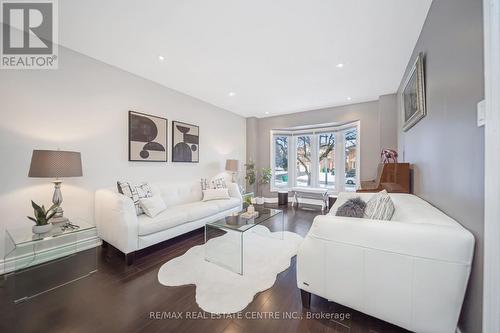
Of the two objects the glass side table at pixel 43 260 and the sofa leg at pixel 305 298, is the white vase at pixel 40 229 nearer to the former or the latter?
the glass side table at pixel 43 260

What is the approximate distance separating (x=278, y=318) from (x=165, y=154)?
3097mm

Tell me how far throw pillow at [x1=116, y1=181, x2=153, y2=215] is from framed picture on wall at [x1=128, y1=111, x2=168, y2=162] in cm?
58

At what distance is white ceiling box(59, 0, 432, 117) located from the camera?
5.83 feet

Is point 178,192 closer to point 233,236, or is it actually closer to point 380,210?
point 233,236

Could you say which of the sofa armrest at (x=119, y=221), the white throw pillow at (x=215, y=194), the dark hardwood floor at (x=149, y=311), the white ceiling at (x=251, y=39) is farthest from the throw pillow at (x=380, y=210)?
the white throw pillow at (x=215, y=194)

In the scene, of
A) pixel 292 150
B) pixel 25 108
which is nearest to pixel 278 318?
pixel 25 108

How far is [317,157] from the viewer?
17.6ft

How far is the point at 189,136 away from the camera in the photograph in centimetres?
398

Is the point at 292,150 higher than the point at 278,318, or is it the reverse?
the point at 292,150

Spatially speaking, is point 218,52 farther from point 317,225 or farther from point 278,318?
point 278,318

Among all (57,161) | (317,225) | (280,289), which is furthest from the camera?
(57,161)

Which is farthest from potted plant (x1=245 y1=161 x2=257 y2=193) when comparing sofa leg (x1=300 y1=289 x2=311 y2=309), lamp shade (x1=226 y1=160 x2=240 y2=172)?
sofa leg (x1=300 y1=289 x2=311 y2=309)

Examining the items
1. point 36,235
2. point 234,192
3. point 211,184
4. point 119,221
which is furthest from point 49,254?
point 234,192

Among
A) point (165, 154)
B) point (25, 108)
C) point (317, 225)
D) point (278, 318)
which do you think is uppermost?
point (25, 108)
